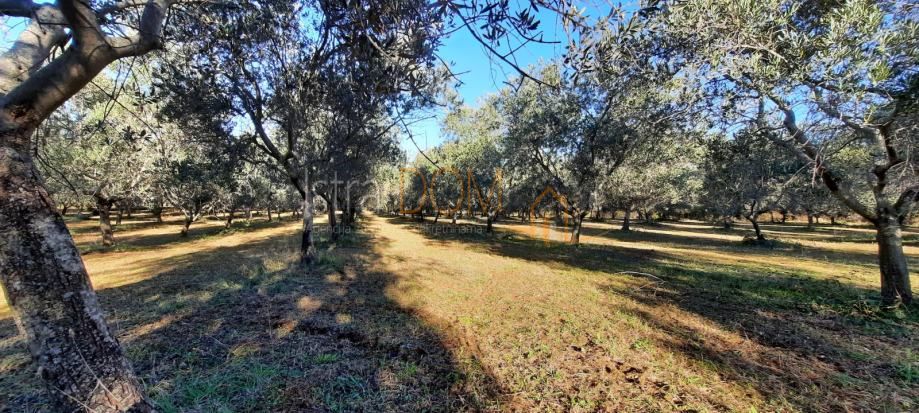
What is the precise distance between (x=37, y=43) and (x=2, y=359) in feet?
16.4

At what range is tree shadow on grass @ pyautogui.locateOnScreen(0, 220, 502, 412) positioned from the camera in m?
3.48

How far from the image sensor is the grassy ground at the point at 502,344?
369 centimetres

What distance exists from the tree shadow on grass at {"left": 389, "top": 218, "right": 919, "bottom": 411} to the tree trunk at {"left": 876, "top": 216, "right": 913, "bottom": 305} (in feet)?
1.32

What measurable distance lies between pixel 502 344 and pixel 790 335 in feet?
17.5

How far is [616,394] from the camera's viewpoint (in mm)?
3918

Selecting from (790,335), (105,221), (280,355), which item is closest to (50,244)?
(280,355)

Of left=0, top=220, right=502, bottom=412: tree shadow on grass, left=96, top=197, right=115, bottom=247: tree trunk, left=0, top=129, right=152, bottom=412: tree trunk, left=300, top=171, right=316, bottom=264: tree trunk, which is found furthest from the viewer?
left=96, top=197, right=115, bottom=247: tree trunk

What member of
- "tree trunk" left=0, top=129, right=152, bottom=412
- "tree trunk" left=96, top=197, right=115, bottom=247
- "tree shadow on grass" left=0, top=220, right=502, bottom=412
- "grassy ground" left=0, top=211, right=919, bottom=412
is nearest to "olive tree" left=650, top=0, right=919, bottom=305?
"grassy ground" left=0, top=211, right=919, bottom=412

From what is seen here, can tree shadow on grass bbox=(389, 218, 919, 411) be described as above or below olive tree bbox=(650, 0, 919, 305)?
below

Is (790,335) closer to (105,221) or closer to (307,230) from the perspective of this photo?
(307,230)

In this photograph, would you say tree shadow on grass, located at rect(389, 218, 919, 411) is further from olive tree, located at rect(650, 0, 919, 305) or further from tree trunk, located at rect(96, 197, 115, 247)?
tree trunk, located at rect(96, 197, 115, 247)

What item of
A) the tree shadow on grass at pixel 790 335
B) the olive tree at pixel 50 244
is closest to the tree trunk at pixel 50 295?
the olive tree at pixel 50 244

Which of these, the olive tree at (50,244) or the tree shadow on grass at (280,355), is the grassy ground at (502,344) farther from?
the olive tree at (50,244)

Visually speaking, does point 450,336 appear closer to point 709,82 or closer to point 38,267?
point 38,267
